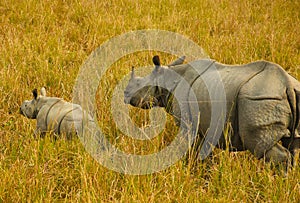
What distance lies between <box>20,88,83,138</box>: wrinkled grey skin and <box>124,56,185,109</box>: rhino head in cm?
51

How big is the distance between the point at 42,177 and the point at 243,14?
5795 mm

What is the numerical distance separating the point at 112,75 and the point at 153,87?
1770 mm

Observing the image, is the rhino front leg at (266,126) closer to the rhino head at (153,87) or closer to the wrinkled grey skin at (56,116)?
the rhino head at (153,87)

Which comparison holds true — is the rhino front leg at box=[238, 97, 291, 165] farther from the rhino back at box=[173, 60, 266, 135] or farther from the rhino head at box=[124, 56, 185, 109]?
the rhino head at box=[124, 56, 185, 109]

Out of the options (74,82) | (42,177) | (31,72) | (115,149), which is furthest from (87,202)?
(31,72)

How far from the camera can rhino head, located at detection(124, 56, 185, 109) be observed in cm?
344

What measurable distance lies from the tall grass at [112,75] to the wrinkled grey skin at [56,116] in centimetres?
15

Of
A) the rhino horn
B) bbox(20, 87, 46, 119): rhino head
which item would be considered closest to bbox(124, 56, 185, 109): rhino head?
the rhino horn

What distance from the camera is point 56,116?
3.82 m

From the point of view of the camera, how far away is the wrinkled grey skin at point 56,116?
147 inches

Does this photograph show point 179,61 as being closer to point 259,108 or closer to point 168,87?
point 168,87

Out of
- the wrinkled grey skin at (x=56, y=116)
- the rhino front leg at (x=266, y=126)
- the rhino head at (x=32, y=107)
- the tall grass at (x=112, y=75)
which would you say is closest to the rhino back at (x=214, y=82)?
the rhino front leg at (x=266, y=126)

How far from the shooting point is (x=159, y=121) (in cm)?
398

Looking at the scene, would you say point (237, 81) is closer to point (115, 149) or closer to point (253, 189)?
point (253, 189)
